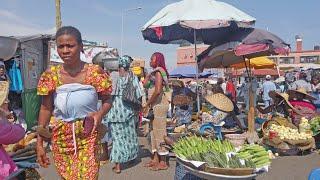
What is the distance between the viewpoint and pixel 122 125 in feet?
22.1

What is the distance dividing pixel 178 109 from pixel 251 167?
7.56 m

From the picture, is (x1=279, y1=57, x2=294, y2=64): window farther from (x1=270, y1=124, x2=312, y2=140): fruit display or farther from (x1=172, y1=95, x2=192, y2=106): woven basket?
(x1=270, y1=124, x2=312, y2=140): fruit display

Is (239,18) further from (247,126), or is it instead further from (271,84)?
(271,84)

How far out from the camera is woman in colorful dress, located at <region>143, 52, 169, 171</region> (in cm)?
639

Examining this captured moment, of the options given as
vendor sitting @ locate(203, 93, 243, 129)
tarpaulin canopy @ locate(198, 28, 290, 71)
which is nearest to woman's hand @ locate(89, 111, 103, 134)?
vendor sitting @ locate(203, 93, 243, 129)

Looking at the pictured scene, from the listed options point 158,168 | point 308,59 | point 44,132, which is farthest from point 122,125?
point 308,59

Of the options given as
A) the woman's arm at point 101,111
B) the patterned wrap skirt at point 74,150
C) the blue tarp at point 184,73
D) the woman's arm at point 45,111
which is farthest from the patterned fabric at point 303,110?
the blue tarp at point 184,73

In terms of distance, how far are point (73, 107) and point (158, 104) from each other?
11.4 ft

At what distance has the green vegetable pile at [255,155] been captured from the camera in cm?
335

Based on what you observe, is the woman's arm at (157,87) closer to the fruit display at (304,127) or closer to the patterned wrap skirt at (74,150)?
the patterned wrap skirt at (74,150)

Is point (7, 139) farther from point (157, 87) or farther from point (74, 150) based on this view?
point (157, 87)

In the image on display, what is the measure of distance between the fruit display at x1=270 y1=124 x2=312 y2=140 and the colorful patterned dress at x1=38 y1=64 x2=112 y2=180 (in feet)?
18.2

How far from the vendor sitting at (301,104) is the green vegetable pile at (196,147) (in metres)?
5.84

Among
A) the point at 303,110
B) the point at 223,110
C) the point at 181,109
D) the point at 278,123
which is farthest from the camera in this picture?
the point at 181,109
